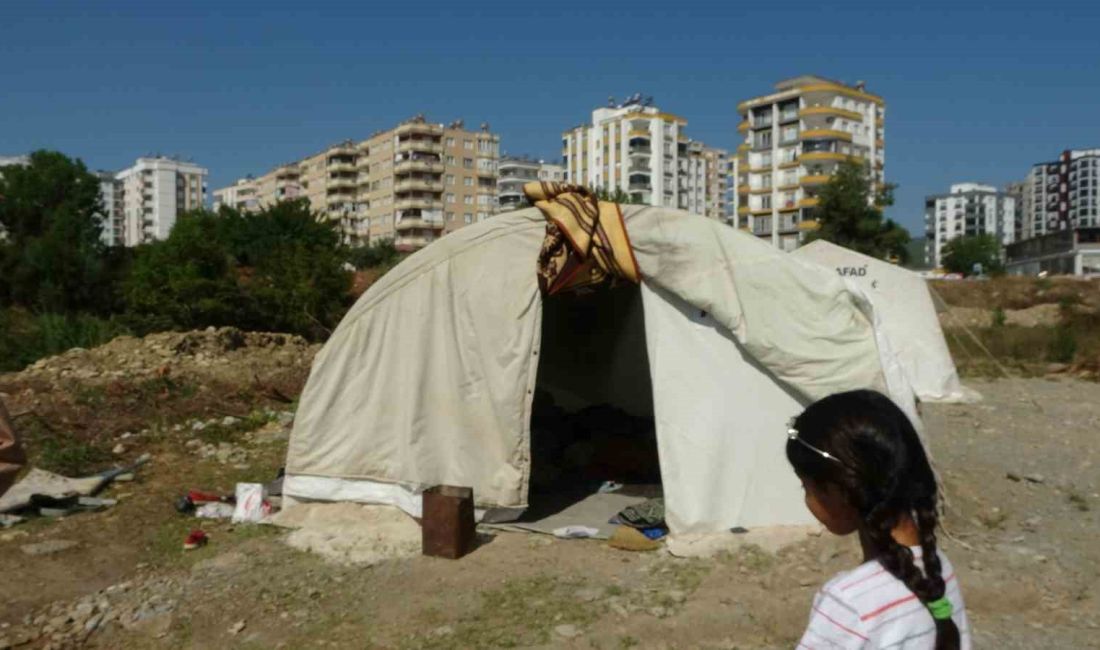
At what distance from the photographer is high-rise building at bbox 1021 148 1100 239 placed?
4749 inches

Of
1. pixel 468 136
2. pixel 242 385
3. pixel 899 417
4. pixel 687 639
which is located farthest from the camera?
pixel 468 136

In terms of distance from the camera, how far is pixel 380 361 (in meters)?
6.81

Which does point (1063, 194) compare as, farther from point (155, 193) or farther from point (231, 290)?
point (231, 290)

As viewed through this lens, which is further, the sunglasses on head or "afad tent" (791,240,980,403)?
"afad tent" (791,240,980,403)

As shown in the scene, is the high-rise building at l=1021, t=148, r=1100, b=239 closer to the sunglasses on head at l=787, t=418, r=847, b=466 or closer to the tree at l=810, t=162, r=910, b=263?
the tree at l=810, t=162, r=910, b=263

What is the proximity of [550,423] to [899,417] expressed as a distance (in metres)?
7.19

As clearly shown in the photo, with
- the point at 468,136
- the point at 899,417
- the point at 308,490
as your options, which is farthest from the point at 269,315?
the point at 468,136

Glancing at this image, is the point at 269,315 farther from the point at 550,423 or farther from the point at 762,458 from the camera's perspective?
the point at 762,458

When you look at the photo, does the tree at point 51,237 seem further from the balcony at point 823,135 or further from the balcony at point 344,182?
the balcony at point 344,182

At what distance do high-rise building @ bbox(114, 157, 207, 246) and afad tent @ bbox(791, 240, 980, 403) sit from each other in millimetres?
119812

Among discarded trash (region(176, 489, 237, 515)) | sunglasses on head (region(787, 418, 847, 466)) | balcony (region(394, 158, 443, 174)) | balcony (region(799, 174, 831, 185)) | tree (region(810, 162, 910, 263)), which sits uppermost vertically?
balcony (region(394, 158, 443, 174))

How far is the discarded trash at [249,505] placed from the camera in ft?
21.8

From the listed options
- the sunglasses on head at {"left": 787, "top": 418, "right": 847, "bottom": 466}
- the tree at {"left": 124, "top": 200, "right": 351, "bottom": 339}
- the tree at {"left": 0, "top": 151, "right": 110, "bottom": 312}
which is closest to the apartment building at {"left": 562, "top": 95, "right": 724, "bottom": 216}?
the tree at {"left": 0, "top": 151, "right": 110, "bottom": 312}

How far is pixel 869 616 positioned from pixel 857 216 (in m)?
37.4
